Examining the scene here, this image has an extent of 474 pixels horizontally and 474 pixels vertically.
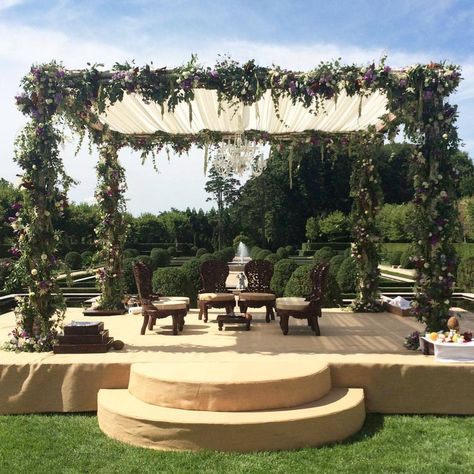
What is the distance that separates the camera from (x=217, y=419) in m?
3.93

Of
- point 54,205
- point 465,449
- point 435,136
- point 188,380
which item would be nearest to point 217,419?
point 188,380

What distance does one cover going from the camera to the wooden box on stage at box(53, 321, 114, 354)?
527cm

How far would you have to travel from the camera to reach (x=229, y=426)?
3.85 m

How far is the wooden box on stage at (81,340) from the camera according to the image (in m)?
5.27

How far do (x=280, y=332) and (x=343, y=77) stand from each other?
3.18 m

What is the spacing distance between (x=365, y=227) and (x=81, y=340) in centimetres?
509

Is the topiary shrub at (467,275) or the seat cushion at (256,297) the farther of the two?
the topiary shrub at (467,275)

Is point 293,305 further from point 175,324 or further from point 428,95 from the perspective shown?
point 428,95

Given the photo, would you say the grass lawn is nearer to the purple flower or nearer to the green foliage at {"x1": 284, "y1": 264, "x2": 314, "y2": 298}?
the purple flower

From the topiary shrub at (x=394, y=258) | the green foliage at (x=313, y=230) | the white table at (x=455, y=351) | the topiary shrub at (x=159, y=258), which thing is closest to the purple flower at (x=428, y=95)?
the white table at (x=455, y=351)

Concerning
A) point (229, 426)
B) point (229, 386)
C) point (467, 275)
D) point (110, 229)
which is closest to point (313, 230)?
point (467, 275)

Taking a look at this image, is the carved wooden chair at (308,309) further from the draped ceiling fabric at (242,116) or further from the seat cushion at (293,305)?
the draped ceiling fabric at (242,116)

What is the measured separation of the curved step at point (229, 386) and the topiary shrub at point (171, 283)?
5.17m

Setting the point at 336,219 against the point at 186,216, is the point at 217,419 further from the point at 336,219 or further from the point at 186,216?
the point at 186,216
